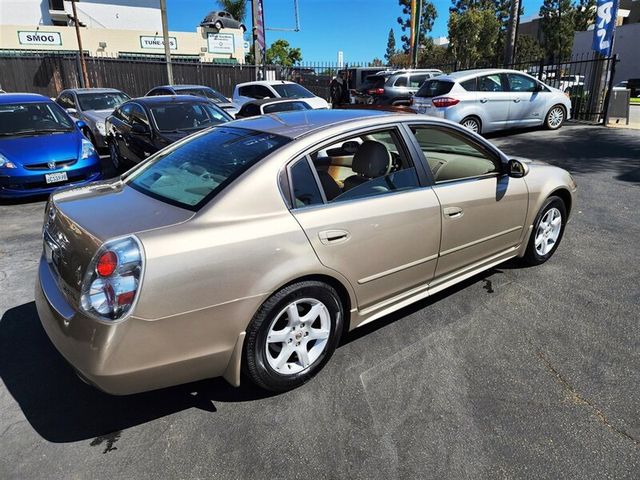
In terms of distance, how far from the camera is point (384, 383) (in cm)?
286

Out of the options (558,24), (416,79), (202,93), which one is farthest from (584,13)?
(202,93)

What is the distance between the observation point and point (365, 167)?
343 centimetres

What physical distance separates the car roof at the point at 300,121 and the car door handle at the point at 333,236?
0.65 m

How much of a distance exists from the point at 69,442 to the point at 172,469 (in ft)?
1.99

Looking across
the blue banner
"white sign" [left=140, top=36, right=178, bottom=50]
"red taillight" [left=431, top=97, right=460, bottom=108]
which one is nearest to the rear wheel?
"red taillight" [left=431, top=97, right=460, bottom=108]

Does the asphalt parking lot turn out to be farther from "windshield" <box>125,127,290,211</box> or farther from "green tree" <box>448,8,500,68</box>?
"green tree" <box>448,8,500,68</box>

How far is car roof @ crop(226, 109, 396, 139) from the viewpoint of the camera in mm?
3034

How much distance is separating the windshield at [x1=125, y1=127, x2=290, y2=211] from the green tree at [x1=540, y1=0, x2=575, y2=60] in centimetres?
4804

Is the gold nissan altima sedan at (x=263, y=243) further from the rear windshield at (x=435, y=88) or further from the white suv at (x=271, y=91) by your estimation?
the white suv at (x=271, y=91)

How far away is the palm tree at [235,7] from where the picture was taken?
4031 cm

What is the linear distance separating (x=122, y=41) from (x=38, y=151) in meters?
31.3

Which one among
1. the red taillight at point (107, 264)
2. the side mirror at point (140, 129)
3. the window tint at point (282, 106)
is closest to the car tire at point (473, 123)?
the window tint at point (282, 106)

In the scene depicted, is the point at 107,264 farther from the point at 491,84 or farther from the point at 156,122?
the point at 491,84

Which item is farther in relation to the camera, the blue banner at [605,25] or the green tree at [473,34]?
the green tree at [473,34]
